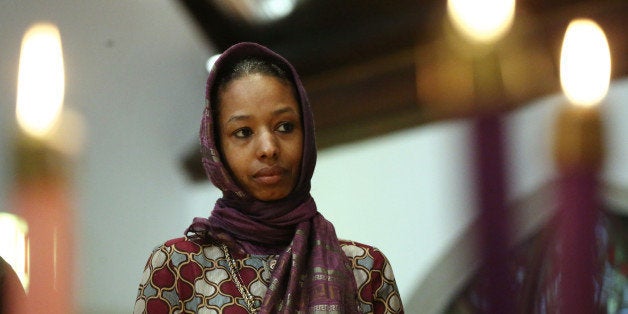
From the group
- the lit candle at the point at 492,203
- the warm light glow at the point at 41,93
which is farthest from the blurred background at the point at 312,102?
the lit candle at the point at 492,203

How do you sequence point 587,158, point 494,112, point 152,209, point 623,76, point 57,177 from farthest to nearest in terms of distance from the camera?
point 152,209 → point 623,76 → point 57,177 → point 587,158 → point 494,112

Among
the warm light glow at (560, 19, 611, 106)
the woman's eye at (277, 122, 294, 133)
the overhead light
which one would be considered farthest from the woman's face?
the overhead light

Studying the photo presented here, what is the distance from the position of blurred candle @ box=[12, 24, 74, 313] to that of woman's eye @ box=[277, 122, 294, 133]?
33 centimetres

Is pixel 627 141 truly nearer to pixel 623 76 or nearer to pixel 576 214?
pixel 623 76

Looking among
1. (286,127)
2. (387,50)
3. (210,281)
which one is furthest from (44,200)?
(387,50)

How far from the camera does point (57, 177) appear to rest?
3.49 ft

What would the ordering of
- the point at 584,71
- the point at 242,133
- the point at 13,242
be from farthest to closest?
the point at 13,242 → the point at 242,133 → the point at 584,71

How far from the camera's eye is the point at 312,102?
2.38 m

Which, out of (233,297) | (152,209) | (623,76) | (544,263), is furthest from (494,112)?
(152,209)

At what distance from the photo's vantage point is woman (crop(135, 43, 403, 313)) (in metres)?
1.29

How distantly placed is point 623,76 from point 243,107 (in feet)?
3.81

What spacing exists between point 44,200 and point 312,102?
4.87 feet

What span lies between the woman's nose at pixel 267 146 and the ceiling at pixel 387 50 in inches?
27.6

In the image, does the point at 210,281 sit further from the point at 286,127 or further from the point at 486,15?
the point at 486,15
